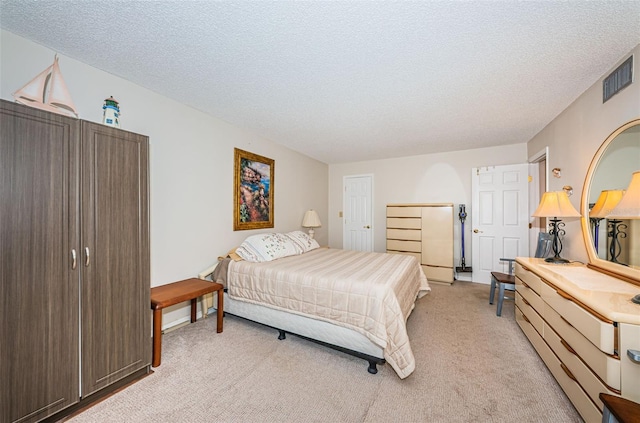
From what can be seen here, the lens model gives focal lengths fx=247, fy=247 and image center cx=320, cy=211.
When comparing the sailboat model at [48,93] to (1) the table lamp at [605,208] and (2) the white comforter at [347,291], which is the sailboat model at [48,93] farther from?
(1) the table lamp at [605,208]

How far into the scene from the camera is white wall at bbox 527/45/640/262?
72.5 inches

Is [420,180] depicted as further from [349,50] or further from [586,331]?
[586,331]

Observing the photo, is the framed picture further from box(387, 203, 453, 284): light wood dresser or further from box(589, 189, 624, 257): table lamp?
box(589, 189, 624, 257): table lamp

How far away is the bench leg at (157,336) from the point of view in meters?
1.99

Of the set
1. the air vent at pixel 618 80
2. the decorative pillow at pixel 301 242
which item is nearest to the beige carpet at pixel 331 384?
the decorative pillow at pixel 301 242

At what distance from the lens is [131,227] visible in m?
1.87

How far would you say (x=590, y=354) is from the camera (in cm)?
137

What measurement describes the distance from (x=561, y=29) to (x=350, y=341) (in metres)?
A: 2.66

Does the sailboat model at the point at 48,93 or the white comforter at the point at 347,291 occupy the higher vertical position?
the sailboat model at the point at 48,93

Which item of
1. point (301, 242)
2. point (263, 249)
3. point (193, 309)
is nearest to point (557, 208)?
point (301, 242)

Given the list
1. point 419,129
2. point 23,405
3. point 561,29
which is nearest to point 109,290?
point 23,405

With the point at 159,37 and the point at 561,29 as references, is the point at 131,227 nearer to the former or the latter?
the point at 159,37

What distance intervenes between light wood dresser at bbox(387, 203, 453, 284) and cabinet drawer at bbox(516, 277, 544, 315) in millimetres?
1709

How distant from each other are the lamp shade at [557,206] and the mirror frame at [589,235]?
10 centimetres
